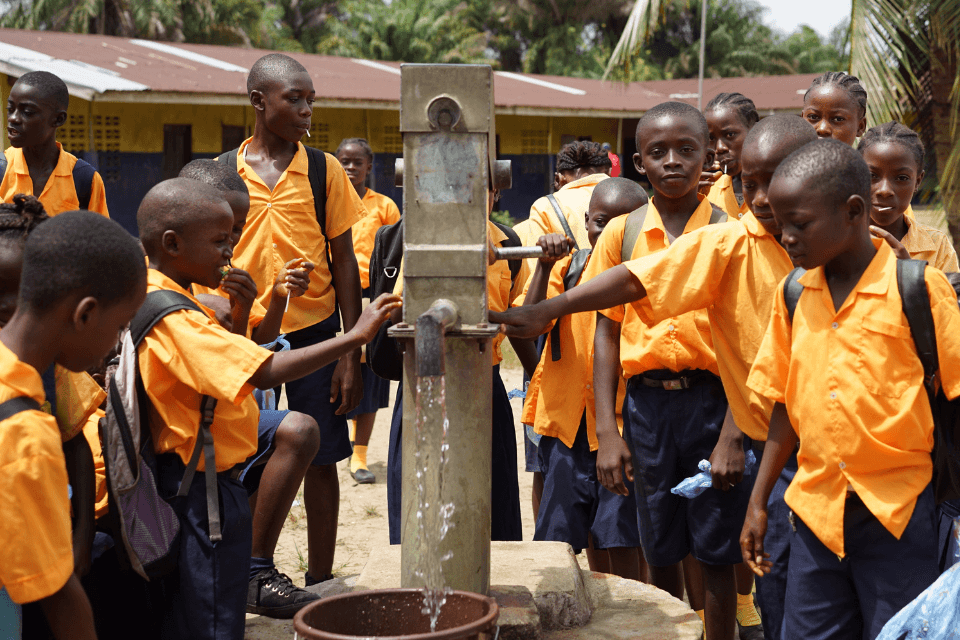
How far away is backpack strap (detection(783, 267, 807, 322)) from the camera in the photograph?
2385 millimetres

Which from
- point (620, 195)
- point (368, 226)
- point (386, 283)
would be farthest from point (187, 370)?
point (368, 226)

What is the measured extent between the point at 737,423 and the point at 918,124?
6845 mm

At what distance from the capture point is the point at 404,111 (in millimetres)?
2146

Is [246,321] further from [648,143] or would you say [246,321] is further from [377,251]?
[648,143]

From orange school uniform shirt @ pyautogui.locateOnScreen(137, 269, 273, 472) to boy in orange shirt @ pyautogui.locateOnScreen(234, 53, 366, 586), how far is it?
46.8 inches

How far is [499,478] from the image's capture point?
3.38 metres

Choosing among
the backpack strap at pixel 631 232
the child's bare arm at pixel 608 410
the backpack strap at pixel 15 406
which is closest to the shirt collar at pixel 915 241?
the backpack strap at pixel 631 232

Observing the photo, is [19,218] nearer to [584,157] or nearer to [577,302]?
[577,302]

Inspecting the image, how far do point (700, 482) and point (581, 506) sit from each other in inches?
26.4

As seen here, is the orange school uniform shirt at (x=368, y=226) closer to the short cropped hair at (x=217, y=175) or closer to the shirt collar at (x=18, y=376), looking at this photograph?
the short cropped hair at (x=217, y=175)

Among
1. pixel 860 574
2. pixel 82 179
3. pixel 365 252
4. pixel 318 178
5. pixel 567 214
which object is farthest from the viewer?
pixel 365 252

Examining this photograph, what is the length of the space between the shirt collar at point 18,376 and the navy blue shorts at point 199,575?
59 centimetres

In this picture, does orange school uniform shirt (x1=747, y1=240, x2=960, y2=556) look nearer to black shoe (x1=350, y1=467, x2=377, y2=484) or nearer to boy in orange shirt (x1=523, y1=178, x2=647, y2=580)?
boy in orange shirt (x1=523, y1=178, x2=647, y2=580)

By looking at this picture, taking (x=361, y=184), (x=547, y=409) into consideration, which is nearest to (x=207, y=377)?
(x=547, y=409)
